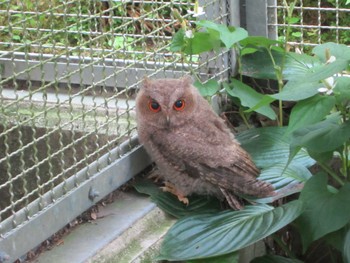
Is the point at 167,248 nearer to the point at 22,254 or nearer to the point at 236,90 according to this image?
the point at 22,254

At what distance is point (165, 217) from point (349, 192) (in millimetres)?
836

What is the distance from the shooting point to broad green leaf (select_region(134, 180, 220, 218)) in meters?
4.07

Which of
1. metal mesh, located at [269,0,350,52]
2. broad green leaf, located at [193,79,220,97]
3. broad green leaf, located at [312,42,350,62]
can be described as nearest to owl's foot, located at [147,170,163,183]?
broad green leaf, located at [193,79,220,97]

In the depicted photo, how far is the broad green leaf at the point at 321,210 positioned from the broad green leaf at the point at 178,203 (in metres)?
0.42

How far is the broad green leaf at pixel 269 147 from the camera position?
14.2 ft

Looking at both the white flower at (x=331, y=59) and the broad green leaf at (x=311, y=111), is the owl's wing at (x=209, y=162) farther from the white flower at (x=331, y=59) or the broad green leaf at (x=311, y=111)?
the white flower at (x=331, y=59)

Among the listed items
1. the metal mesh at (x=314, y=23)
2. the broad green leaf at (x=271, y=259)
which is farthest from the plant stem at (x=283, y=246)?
the metal mesh at (x=314, y=23)

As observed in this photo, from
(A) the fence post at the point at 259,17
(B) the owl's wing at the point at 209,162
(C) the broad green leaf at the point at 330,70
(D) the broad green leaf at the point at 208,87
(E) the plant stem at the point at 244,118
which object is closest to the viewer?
(C) the broad green leaf at the point at 330,70

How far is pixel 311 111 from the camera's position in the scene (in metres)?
3.75

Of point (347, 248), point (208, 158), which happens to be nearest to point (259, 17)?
point (208, 158)

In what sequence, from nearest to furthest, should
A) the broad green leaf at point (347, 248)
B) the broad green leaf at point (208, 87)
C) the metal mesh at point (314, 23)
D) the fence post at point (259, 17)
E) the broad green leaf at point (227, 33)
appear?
the broad green leaf at point (347, 248) < the broad green leaf at point (227, 33) < the broad green leaf at point (208, 87) < the fence post at point (259, 17) < the metal mesh at point (314, 23)

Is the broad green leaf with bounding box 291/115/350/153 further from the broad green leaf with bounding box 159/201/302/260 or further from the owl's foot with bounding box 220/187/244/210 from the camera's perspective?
the owl's foot with bounding box 220/187/244/210

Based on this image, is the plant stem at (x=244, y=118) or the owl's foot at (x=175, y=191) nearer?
the owl's foot at (x=175, y=191)

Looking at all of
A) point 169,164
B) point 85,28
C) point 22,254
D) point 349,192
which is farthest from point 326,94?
point 85,28
